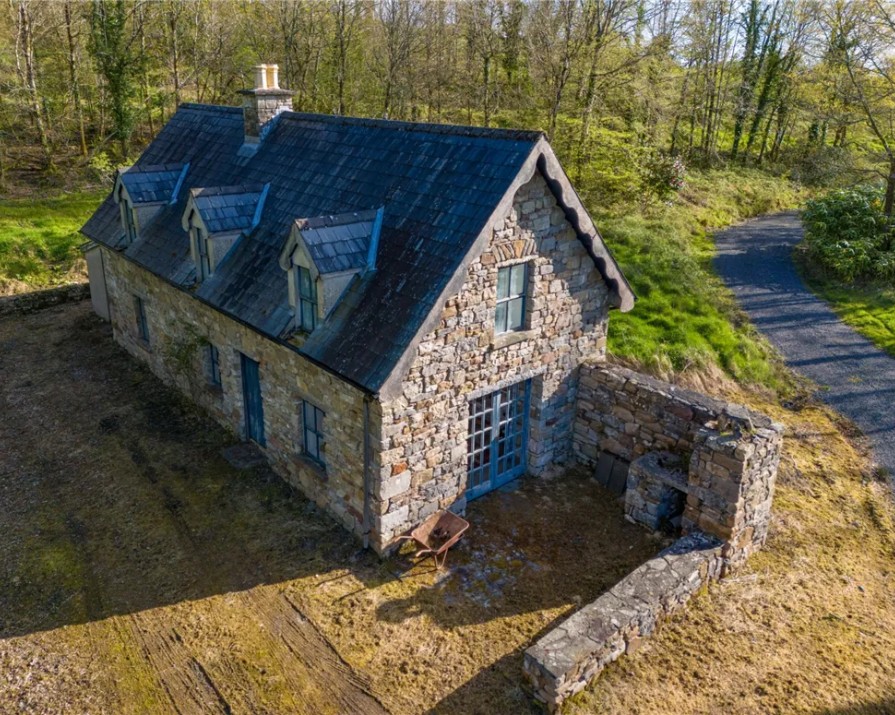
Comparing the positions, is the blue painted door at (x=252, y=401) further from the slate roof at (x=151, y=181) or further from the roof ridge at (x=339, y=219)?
the slate roof at (x=151, y=181)

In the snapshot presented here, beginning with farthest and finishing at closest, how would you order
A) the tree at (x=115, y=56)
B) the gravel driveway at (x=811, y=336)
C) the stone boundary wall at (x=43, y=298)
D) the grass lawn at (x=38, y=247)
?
the tree at (x=115, y=56)
the grass lawn at (x=38, y=247)
the stone boundary wall at (x=43, y=298)
the gravel driveway at (x=811, y=336)

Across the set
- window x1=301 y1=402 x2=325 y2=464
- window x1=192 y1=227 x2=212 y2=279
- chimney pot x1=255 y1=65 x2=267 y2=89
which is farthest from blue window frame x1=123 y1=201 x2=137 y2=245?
window x1=301 y1=402 x2=325 y2=464

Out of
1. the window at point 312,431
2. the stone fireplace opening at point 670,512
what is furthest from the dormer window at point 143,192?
the stone fireplace opening at point 670,512

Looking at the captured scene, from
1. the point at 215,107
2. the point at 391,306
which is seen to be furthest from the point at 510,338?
the point at 215,107

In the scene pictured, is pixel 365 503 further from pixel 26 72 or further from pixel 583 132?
pixel 26 72

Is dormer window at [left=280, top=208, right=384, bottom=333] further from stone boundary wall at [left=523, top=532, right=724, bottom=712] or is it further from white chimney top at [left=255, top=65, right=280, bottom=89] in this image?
white chimney top at [left=255, top=65, right=280, bottom=89]

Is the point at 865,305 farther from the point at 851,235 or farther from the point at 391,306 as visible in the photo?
the point at 391,306
